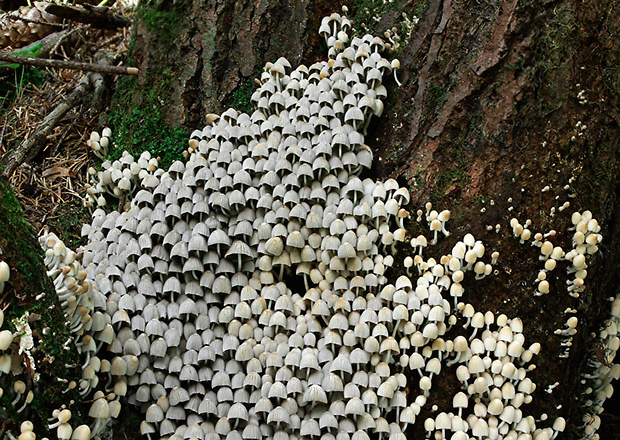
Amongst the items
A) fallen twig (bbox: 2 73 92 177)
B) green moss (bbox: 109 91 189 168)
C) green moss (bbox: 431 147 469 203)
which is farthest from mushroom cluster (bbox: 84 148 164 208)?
green moss (bbox: 431 147 469 203)

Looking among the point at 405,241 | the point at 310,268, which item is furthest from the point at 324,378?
the point at 405,241

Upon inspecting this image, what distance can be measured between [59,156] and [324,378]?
2.49m

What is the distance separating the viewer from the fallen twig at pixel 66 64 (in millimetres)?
3105

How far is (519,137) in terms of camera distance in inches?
111

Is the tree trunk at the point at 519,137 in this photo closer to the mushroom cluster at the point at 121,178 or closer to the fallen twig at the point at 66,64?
the mushroom cluster at the point at 121,178

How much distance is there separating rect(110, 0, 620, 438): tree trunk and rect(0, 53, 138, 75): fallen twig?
150 centimetres

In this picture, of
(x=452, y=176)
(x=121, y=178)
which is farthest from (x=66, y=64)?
(x=452, y=176)

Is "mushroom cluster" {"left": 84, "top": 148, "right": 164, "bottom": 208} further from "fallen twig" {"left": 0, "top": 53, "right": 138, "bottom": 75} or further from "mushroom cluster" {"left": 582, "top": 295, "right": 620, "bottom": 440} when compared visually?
"mushroom cluster" {"left": 582, "top": 295, "right": 620, "bottom": 440}

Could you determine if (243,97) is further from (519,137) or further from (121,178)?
(519,137)

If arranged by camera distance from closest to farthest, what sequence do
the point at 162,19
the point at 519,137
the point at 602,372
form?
the point at 519,137 → the point at 602,372 → the point at 162,19

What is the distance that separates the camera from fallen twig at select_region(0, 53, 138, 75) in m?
3.11

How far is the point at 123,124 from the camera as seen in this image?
138 inches

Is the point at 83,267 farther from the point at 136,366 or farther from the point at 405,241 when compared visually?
the point at 405,241

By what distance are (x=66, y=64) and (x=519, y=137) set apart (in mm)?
2429
